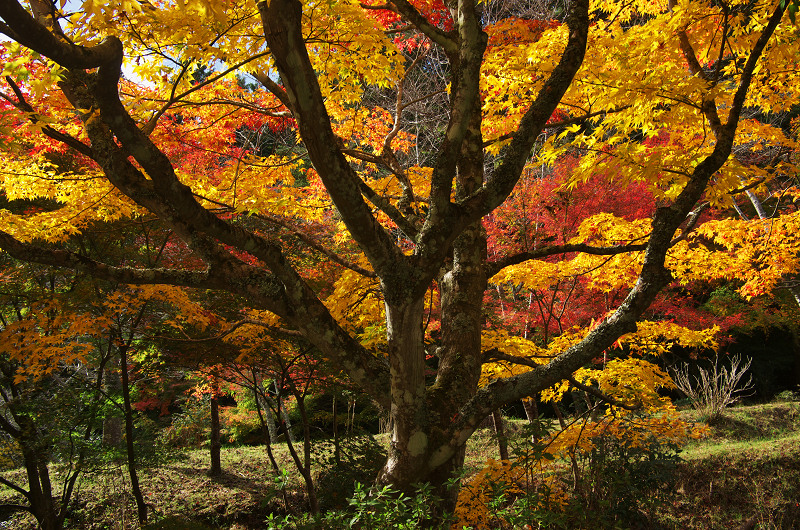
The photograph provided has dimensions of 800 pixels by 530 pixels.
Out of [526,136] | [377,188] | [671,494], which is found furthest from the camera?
[671,494]

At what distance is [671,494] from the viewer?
6082mm

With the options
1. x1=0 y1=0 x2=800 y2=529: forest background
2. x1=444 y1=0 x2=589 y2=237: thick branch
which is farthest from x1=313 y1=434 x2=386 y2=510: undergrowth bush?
x1=444 y1=0 x2=589 y2=237: thick branch

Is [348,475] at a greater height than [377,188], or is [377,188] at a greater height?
[377,188]

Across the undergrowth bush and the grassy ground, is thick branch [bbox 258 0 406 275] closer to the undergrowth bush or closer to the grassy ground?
the undergrowth bush

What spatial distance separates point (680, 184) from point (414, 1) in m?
3.29

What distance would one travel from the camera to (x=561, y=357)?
114 inches

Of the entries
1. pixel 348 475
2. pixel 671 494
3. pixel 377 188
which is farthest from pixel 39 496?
pixel 671 494

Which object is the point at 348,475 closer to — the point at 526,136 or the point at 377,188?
the point at 377,188

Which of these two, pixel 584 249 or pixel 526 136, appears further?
pixel 584 249

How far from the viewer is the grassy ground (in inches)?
225

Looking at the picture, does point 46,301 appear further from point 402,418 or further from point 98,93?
point 402,418

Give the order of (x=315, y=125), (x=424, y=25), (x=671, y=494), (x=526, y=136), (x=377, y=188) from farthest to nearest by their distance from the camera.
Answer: (x=671, y=494)
(x=377, y=188)
(x=424, y=25)
(x=526, y=136)
(x=315, y=125)

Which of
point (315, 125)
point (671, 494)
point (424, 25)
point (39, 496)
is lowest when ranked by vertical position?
point (671, 494)

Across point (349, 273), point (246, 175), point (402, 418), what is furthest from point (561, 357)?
point (246, 175)
